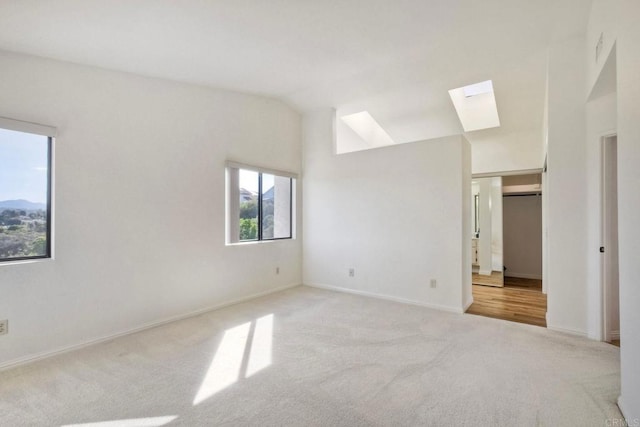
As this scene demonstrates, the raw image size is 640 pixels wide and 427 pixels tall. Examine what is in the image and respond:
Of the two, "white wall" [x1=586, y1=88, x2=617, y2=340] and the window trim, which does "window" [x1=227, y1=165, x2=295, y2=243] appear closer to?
the window trim

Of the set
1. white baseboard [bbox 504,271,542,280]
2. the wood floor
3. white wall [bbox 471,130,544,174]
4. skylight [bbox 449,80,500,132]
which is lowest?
the wood floor

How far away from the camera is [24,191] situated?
2.54 metres

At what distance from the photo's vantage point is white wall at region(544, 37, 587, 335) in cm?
304

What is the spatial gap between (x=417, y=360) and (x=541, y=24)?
3294mm

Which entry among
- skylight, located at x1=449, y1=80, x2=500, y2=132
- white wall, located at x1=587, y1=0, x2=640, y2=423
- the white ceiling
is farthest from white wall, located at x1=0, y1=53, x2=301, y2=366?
white wall, located at x1=587, y1=0, x2=640, y2=423

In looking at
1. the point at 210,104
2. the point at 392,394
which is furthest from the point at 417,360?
the point at 210,104

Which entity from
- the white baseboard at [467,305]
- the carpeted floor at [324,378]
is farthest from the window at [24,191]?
the white baseboard at [467,305]

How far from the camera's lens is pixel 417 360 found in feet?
8.28

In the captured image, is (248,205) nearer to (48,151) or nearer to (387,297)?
(48,151)

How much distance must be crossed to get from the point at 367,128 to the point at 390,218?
2.36 m

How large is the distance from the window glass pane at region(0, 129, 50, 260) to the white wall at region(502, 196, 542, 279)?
7.42 meters

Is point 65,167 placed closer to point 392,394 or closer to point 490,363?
point 392,394

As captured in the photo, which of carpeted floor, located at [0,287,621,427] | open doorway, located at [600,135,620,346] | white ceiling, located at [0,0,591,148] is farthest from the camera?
open doorway, located at [600,135,620,346]

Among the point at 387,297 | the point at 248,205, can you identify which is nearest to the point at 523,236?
the point at 387,297
